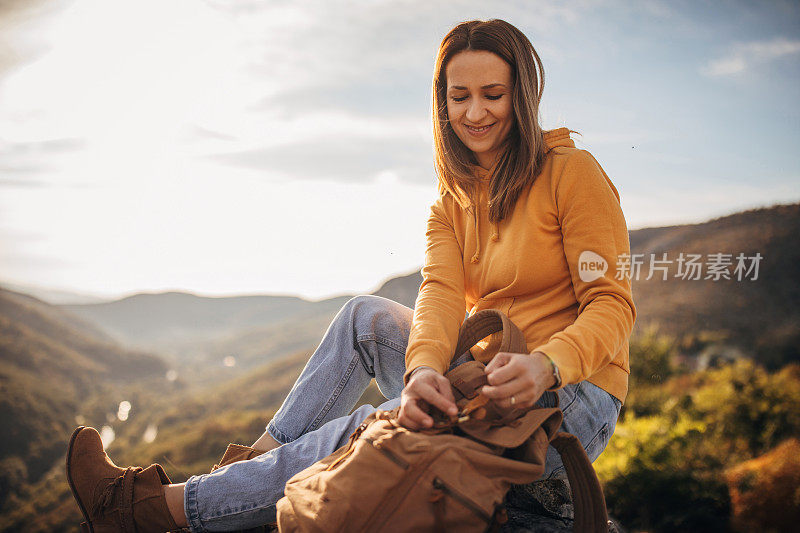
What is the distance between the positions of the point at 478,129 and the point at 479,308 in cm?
83

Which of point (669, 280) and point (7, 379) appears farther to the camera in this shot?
point (7, 379)

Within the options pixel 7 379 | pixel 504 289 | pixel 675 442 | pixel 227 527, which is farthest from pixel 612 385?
pixel 7 379

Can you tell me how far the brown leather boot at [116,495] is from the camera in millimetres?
1974

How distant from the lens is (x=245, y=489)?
196 centimetres

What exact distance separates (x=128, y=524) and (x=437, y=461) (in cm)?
134

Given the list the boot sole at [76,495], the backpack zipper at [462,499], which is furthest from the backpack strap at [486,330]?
the boot sole at [76,495]

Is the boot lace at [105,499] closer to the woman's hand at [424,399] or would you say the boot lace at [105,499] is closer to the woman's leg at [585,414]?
the woman's hand at [424,399]

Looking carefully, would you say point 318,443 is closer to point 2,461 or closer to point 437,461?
point 437,461

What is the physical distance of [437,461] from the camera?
1.45 metres

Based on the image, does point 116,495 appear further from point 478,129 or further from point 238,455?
point 478,129

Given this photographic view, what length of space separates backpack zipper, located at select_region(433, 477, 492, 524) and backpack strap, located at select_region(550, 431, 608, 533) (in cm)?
46

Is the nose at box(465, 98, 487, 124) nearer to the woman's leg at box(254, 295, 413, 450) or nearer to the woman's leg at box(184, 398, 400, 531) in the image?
the woman's leg at box(254, 295, 413, 450)

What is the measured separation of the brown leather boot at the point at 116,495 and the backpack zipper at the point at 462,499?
3.95 feet

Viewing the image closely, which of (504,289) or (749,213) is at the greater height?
(504,289)
